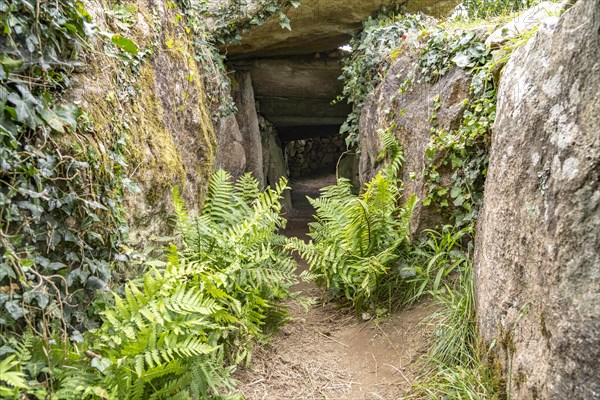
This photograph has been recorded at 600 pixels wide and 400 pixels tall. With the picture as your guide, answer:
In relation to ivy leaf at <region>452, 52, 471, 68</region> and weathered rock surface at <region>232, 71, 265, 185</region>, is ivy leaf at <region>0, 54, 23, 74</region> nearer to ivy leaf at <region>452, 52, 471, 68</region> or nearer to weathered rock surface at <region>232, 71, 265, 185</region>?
ivy leaf at <region>452, 52, 471, 68</region>

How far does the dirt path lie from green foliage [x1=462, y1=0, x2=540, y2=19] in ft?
14.7

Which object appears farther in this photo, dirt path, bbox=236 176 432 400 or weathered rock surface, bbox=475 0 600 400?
dirt path, bbox=236 176 432 400

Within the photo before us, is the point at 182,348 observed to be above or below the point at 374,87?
below

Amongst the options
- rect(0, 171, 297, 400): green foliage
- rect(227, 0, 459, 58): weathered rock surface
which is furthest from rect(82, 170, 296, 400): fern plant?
rect(227, 0, 459, 58): weathered rock surface

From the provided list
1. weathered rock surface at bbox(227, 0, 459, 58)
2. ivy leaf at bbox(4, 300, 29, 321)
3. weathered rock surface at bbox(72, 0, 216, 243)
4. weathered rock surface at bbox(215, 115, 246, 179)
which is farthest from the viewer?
weathered rock surface at bbox(227, 0, 459, 58)

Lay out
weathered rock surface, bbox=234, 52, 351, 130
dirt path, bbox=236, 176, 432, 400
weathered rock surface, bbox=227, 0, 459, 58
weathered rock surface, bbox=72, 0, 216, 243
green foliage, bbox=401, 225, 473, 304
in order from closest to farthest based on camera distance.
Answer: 1. weathered rock surface, bbox=72, 0, 216, 243
2. dirt path, bbox=236, 176, 432, 400
3. green foliage, bbox=401, 225, 473, 304
4. weathered rock surface, bbox=227, 0, 459, 58
5. weathered rock surface, bbox=234, 52, 351, 130

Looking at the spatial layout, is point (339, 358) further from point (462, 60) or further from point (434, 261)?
point (462, 60)

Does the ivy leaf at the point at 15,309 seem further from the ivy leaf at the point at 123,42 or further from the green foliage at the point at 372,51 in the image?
the green foliage at the point at 372,51

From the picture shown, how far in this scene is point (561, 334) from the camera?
156cm

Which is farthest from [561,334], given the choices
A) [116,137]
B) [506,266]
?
[116,137]

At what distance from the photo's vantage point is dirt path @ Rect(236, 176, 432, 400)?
270 cm

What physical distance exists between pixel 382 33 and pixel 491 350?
424cm

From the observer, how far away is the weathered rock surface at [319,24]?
5711 millimetres

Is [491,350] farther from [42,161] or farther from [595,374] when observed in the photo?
[42,161]
